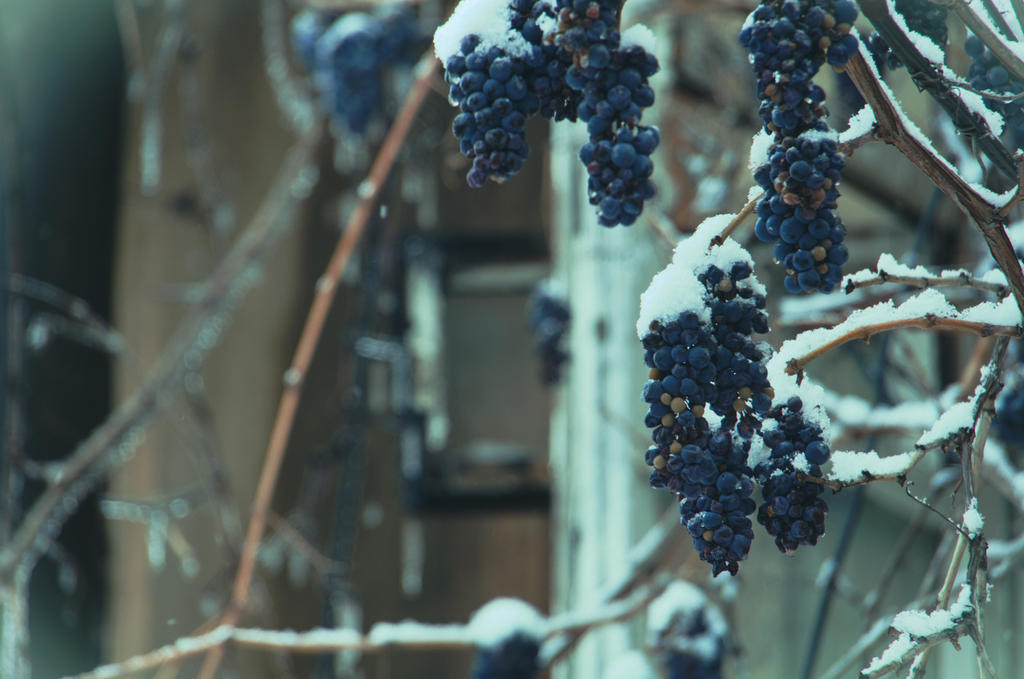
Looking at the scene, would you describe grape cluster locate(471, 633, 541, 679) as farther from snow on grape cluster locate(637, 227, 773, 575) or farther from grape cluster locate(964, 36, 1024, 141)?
grape cluster locate(964, 36, 1024, 141)

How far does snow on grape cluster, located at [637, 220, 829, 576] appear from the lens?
52cm

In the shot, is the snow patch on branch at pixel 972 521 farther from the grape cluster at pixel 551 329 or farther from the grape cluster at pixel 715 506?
the grape cluster at pixel 551 329

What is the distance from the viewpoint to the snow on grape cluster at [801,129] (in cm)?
49

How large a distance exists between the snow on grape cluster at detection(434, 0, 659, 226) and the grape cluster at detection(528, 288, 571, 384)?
97cm

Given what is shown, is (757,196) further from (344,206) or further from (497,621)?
(344,206)

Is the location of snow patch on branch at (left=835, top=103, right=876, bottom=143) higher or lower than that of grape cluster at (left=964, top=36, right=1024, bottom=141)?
lower

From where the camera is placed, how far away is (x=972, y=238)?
163 cm

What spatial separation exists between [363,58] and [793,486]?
1284 mm

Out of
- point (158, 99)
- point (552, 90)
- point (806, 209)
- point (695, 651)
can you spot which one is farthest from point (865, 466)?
point (158, 99)

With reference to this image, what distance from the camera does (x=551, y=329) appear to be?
1.55 metres

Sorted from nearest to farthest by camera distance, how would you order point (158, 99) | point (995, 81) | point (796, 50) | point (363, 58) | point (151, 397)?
1. point (796, 50)
2. point (995, 81)
3. point (151, 397)
4. point (363, 58)
5. point (158, 99)

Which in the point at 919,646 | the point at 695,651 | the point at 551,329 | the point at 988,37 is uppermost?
the point at 988,37

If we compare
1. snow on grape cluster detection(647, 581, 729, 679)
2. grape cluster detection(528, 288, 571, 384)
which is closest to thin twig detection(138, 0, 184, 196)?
grape cluster detection(528, 288, 571, 384)

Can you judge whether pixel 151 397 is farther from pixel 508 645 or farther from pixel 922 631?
pixel 922 631
